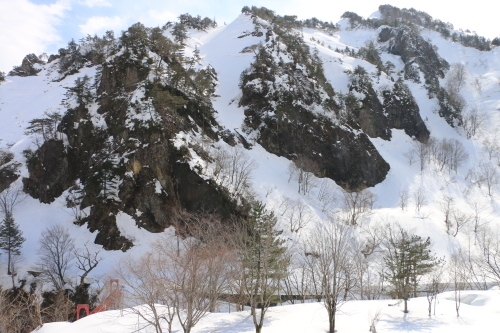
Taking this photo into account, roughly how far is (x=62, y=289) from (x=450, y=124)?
81.5 m

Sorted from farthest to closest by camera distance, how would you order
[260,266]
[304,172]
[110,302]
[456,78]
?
[456,78] < [304,172] < [110,302] < [260,266]

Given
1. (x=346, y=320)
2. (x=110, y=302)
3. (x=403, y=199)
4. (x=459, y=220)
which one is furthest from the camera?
(x=403, y=199)

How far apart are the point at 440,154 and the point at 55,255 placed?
65693 mm

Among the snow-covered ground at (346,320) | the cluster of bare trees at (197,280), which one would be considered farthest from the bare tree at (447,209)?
the cluster of bare trees at (197,280)

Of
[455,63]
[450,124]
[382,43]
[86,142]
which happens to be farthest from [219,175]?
[455,63]

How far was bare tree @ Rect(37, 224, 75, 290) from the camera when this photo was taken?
27.1 meters

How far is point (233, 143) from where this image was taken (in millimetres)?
45500

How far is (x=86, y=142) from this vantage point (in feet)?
125

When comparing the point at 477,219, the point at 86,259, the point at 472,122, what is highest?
the point at 472,122

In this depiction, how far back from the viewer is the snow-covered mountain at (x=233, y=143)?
33031 millimetres

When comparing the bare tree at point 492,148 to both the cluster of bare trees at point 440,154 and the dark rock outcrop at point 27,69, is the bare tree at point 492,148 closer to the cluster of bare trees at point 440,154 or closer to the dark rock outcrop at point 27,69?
the cluster of bare trees at point 440,154

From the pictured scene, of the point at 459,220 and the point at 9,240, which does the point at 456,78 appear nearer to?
the point at 459,220

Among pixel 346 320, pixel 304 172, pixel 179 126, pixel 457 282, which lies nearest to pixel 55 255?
pixel 179 126

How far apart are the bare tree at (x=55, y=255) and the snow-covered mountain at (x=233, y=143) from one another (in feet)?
3.94
